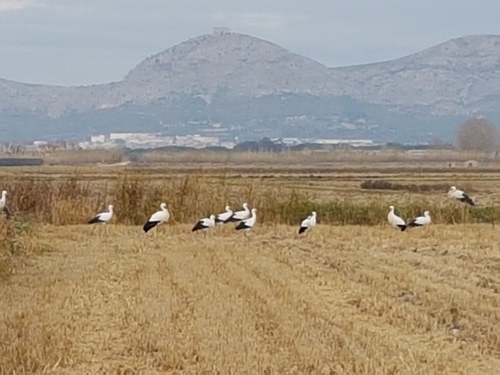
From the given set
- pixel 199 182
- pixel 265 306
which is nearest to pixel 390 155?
pixel 199 182

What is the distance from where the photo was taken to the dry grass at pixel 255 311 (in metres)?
8.85

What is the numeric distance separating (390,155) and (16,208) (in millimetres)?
104765

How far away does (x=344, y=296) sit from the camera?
509 inches

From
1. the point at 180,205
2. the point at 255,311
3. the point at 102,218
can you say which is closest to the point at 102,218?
the point at 102,218

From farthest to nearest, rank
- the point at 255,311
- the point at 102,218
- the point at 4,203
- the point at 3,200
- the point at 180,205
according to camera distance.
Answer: the point at 180,205 → the point at 4,203 → the point at 3,200 → the point at 102,218 → the point at 255,311

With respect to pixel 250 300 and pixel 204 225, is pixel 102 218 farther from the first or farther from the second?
pixel 250 300

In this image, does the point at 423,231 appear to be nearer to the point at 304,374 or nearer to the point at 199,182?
the point at 199,182

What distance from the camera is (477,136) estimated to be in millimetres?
141500

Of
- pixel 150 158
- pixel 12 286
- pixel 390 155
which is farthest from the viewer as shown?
pixel 390 155

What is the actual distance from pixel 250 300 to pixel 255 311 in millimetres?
893

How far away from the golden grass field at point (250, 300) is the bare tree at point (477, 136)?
118 meters

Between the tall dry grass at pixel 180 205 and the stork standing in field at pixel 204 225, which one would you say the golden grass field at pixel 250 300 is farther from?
the tall dry grass at pixel 180 205

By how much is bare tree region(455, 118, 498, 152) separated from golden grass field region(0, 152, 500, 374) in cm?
11764

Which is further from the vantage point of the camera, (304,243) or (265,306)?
(304,243)
